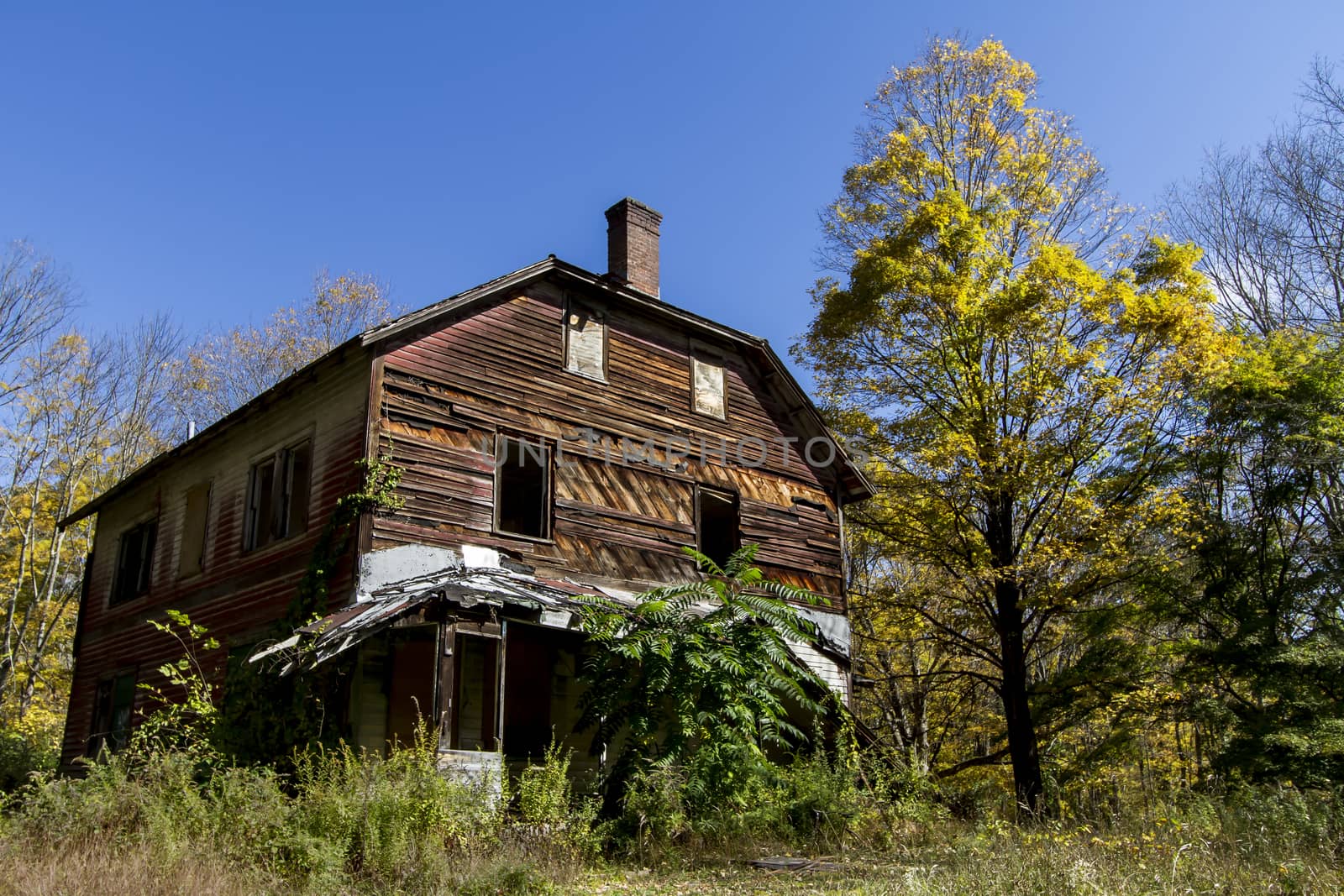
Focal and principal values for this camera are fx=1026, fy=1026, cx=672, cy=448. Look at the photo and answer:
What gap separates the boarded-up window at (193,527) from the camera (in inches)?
724

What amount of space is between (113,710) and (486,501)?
10.1 meters

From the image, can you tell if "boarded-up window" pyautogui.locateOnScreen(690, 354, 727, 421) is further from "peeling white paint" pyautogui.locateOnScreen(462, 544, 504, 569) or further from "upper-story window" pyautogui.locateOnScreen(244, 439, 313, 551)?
"upper-story window" pyautogui.locateOnScreen(244, 439, 313, 551)

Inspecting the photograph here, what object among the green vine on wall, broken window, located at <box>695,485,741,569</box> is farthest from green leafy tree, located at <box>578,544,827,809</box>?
broken window, located at <box>695,485,741,569</box>

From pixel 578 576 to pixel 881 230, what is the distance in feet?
33.6

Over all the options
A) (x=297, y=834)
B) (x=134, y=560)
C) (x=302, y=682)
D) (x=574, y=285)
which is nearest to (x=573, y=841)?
(x=297, y=834)

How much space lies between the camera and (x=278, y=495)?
53.1ft

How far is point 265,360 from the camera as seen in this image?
34.2 meters

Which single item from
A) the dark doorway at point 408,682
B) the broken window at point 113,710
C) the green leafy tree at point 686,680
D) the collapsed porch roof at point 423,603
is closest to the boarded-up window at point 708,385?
the collapsed porch roof at point 423,603

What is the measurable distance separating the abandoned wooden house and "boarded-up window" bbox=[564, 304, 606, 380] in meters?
0.03

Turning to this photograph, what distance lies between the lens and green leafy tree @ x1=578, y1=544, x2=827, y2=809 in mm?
12102

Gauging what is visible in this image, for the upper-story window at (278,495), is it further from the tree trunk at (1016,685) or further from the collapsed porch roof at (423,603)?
the tree trunk at (1016,685)

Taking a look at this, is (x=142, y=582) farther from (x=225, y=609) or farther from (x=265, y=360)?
(x=265, y=360)

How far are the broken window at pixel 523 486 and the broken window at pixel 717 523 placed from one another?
9.36ft

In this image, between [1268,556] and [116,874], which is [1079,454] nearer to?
[1268,556]
